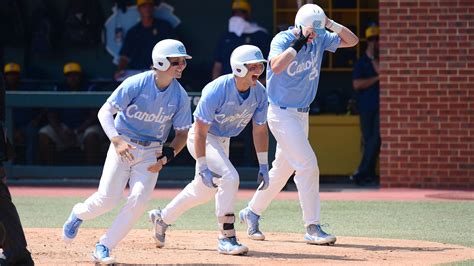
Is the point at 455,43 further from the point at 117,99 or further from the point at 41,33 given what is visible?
the point at 117,99

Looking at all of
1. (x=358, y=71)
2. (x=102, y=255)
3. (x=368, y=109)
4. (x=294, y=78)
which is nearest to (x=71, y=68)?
(x=358, y=71)

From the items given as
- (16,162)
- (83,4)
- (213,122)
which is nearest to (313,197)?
(213,122)

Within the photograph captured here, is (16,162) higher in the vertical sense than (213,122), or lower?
lower

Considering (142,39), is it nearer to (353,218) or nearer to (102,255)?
(353,218)

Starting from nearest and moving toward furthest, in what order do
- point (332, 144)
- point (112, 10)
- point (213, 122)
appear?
point (213, 122)
point (332, 144)
point (112, 10)

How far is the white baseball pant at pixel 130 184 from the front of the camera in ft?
32.0

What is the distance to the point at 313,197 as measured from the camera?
11188 millimetres

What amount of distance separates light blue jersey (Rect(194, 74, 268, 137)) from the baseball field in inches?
42.1

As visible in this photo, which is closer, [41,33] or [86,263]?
[86,263]

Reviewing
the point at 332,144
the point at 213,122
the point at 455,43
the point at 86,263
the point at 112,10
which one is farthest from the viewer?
the point at 112,10

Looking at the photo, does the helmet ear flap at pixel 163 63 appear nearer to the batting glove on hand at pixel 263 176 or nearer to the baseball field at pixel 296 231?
the batting glove on hand at pixel 263 176

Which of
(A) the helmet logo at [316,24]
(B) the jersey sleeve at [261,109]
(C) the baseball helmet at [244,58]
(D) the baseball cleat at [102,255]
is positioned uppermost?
(A) the helmet logo at [316,24]

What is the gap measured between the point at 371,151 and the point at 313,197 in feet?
18.8

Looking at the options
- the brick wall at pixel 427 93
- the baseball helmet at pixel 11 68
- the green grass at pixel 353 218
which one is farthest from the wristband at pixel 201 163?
the baseball helmet at pixel 11 68
